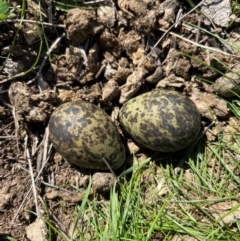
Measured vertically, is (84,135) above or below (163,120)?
below

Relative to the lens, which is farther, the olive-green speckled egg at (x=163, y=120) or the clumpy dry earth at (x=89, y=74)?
the clumpy dry earth at (x=89, y=74)

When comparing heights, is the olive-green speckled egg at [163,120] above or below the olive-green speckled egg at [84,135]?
Answer: above

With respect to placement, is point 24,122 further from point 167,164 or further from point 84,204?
point 167,164

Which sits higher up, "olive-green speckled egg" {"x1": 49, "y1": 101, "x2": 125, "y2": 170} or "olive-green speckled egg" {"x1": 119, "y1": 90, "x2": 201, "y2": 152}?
"olive-green speckled egg" {"x1": 119, "y1": 90, "x2": 201, "y2": 152}

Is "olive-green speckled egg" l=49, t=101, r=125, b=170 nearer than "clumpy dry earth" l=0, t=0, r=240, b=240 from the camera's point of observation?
Yes

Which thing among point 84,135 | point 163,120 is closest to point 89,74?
point 84,135

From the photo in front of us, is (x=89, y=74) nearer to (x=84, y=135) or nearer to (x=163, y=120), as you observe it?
(x=84, y=135)
